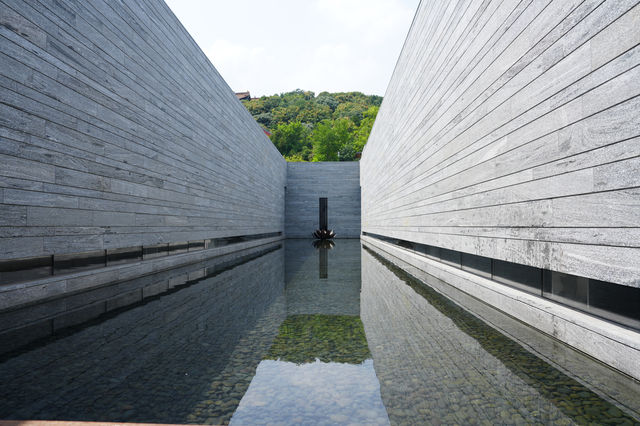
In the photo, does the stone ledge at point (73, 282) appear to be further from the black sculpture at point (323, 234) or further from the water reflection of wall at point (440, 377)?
the black sculpture at point (323, 234)

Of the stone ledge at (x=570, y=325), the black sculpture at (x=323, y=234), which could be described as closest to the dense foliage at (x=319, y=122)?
the black sculpture at (x=323, y=234)

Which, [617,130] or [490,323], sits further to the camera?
[490,323]

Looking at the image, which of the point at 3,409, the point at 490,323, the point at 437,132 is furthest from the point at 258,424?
the point at 437,132

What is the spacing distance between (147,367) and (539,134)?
317 cm

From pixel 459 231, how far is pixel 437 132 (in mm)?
1786

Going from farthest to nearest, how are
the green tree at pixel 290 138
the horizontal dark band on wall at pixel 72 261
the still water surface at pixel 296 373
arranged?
the green tree at pixel 290 138
the horizontal dark band on wall at pixel 72 261
the still water surface at pixel 296 373

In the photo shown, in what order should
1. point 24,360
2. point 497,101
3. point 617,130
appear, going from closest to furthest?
1. point 617,130
2. point 24,360
3. point 497,101

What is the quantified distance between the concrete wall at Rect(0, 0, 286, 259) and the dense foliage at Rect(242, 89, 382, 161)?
28.3 metres

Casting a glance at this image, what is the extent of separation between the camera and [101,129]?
15.4 feet

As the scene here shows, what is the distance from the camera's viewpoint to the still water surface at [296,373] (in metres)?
1.56

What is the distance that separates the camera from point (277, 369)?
6.86 feet

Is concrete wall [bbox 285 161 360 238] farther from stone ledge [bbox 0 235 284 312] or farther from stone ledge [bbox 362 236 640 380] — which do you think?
stone ledge [bbox 362 236 640 380]

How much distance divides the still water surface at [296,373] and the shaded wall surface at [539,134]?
2.55 feet

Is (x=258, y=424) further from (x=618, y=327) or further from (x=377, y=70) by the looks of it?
(x=377, y=70)
